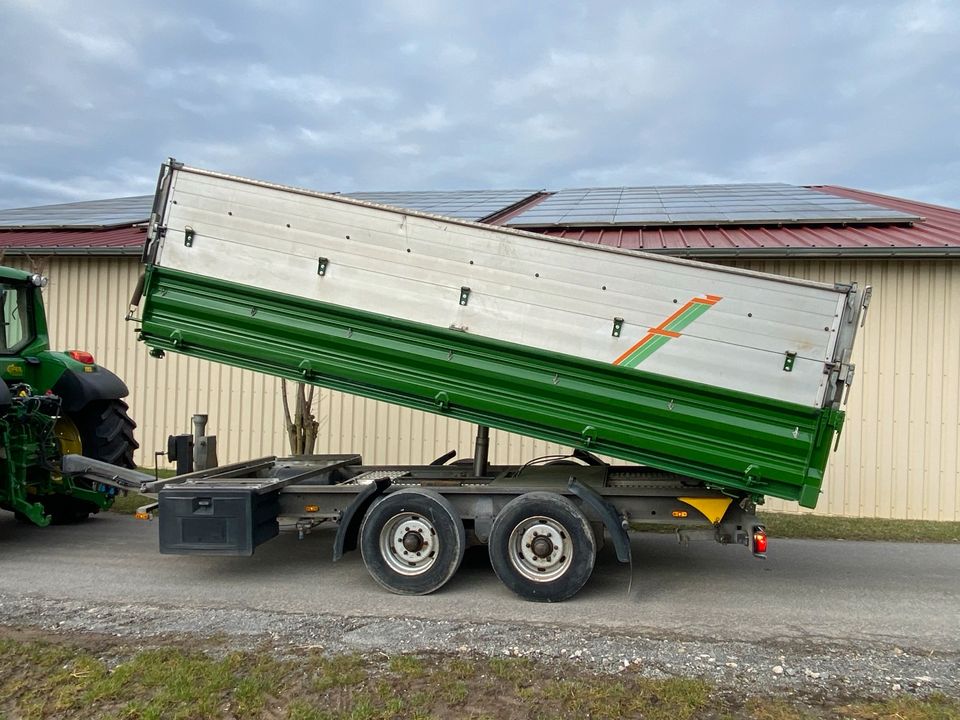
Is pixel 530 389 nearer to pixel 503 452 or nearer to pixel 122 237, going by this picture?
pixel 503 452

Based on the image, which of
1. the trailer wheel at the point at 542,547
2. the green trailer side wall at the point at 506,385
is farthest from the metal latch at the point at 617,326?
the trailer wheel at the point at 542,547

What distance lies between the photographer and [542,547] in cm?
577

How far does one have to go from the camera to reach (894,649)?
4.79 metres

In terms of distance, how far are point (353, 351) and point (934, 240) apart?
8.48 metres

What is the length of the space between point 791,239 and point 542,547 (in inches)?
283

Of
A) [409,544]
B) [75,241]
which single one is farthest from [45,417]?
[75,241]

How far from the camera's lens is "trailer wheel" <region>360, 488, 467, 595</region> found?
5.84 m

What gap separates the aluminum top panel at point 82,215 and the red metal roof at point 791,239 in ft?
26.0

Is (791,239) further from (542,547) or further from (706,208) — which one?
(542,547)

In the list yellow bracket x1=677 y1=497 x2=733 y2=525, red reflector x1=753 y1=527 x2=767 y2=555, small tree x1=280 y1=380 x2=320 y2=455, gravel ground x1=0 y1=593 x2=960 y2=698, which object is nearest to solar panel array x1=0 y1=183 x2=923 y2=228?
small tree x1=280 y1=380 x2=320 y2=455

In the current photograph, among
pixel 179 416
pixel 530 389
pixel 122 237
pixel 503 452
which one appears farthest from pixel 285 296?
pixel 122 237

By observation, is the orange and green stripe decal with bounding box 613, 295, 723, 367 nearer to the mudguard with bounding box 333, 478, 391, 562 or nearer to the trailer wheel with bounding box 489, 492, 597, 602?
the trailer wheel with bounding box 489, 492, 597, 602

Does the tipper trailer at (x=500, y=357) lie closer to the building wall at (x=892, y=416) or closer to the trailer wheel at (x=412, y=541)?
the trailer wheel at (x=412, y=541)

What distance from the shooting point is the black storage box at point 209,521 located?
5.88m
